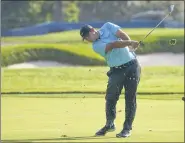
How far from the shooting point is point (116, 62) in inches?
340

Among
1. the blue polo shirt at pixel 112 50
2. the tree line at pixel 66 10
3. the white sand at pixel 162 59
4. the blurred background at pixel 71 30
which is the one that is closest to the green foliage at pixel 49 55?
the blurred background at pixel 71 30

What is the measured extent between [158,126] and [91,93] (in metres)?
8.80

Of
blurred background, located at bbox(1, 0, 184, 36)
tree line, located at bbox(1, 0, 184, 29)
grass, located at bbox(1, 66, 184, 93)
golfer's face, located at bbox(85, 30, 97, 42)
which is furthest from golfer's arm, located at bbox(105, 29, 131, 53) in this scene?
tree line, located at bbox(1, 0, 184, 29)

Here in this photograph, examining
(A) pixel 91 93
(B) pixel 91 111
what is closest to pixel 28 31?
(A) pixel 91 93

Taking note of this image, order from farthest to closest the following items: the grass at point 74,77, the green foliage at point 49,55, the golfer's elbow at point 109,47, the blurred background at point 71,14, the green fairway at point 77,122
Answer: the blurred background at point 71,14
the green foliage at point 49,55
the grass at point 74,77
the golfer's elbow at point 109,47
the green fairway at point 77,122

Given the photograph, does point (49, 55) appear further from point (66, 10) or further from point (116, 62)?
point (66, 10)

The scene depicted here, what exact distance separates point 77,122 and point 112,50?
5.28 feet

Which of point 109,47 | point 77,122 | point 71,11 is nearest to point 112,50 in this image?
point 109,47

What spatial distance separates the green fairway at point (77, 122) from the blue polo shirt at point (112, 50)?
3.05 feet

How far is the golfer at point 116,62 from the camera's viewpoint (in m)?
8.48

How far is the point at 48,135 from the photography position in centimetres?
840

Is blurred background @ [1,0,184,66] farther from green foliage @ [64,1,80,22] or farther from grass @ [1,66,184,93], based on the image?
grass @ [1,66,184,93]

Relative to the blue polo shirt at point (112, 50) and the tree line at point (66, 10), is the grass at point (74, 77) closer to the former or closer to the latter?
the blue polo shirt at point (112, 50)

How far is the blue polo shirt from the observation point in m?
8.57
